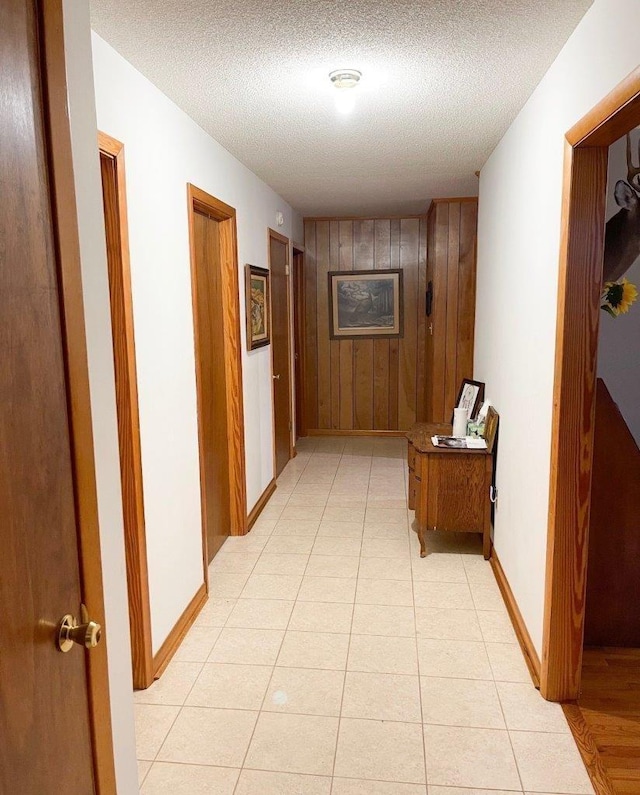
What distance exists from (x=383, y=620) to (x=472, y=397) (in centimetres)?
175

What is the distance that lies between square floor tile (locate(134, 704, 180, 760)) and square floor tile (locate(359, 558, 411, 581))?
4.47 ft

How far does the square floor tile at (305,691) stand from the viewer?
2.23m

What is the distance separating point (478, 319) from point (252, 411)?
5.54 ft

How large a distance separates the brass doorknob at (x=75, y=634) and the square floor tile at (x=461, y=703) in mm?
1504

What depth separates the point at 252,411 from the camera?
416cm

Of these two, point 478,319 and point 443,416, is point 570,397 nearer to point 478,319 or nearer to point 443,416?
point 478,319

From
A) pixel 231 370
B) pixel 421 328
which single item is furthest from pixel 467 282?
pixel 231 370

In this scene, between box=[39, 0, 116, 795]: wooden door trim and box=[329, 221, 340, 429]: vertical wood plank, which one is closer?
box=[39, 0, 116, 795]: wooden door trim

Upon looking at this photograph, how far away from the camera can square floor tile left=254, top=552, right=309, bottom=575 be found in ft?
11.1

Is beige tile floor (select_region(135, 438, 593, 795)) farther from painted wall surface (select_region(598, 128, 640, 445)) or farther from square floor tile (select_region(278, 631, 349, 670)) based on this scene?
painted wall surface (select_region(598, 128, 640, 445))

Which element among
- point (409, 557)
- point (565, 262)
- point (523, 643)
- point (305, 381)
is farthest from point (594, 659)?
point (305, 381)

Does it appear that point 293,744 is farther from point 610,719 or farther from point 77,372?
point 77,372

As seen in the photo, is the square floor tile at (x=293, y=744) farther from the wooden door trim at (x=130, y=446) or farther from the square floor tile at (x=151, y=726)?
the wooden door trim at (x=130, y=446)

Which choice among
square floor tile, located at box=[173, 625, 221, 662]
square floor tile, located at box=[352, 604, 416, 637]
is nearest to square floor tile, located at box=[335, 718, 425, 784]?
square floor tile, located at box=[352, 604, 416, 637]
